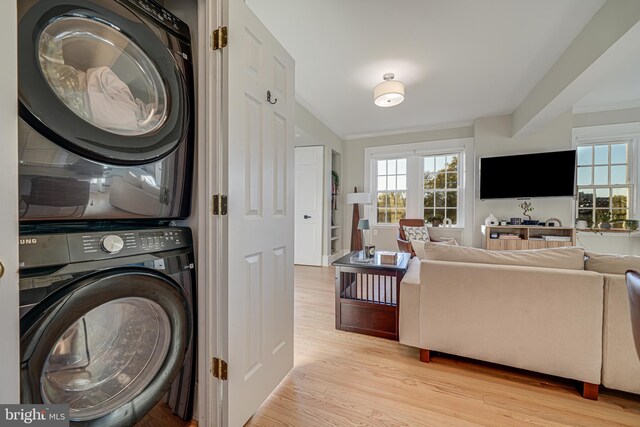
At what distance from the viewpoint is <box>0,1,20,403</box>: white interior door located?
0.57 m

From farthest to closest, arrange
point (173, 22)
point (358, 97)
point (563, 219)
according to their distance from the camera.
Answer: point (563, 219), point (358, 97), point (173, 22)

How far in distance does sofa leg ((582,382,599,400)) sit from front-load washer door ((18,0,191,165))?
2424 mm

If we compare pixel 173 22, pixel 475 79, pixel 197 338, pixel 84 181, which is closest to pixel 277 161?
pixel 173 22

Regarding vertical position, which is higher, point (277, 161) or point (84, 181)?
point (277, 161)

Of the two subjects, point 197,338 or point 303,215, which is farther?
point 303,215

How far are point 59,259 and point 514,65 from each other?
391 cm

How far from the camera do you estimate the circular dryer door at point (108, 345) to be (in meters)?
0.67

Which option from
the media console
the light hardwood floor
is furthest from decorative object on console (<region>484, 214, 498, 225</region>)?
the light hardwood floor

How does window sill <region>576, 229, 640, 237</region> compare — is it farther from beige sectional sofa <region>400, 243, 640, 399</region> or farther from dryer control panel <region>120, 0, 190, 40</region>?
dryer control panel <region>120, 0, 190, 40</region>

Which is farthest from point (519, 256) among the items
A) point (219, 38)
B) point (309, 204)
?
point (309, 204)

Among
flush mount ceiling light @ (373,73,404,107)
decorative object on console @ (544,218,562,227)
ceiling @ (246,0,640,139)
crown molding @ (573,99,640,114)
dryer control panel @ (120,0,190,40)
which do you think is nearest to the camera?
dryer control panel @ (120,0,190,40)

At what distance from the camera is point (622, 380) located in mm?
1354

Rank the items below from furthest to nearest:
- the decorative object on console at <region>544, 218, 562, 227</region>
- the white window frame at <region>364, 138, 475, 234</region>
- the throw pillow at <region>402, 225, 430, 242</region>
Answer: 1. the white window frame at <region>364, 138, 475, 234</region>
2. the throw pillow at <region>402, 225, 430, 242</region>
3. the decorative object on console at <region>544, 218, 562, 227</region>

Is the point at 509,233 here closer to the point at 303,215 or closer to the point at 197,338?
the point at 303,215
